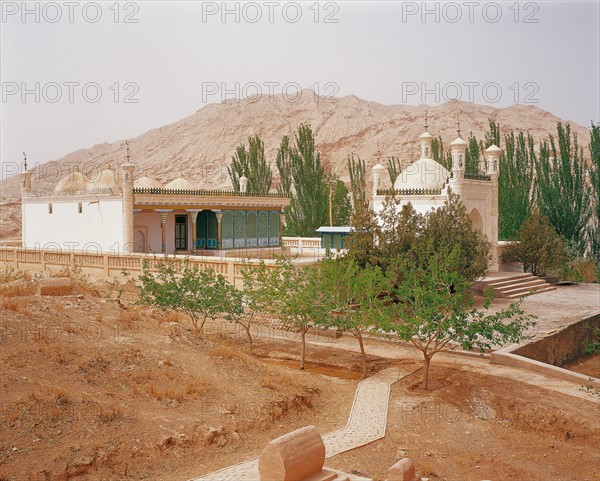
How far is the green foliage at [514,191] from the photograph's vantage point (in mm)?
32969

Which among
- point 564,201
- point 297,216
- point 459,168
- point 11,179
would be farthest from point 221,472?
point 11,179

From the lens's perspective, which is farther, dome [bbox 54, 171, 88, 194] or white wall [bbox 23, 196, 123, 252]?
dome [bbox 54, 171, 88, 194]

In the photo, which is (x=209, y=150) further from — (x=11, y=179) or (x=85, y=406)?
(x=85, y=406)

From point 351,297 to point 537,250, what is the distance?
15.6 metres

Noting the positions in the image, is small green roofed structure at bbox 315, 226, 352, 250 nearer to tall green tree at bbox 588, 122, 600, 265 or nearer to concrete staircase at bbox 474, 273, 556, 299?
concrete staircase at bbox 474, 273, 556, 299

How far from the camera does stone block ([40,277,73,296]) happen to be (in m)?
15.2

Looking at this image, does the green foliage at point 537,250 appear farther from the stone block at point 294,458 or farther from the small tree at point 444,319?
the stone block at point 294,458

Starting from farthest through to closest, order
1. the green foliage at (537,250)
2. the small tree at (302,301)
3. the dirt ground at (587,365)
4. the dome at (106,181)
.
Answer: the dome at (106,181), the green foliage at (537,250), the dirt ground at (587,365), the small tree at (302,301)

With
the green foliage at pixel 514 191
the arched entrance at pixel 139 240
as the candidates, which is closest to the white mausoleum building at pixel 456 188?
the green foliage at pixel 514 191

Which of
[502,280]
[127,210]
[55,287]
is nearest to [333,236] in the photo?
[502,280]

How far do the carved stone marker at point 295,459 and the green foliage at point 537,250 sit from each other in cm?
2211

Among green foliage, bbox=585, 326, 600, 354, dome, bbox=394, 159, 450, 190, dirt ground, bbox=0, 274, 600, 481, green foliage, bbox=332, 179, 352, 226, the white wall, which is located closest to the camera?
dirt ground, bbox=0, 274, 600, 481

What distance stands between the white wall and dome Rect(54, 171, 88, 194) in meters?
0.86

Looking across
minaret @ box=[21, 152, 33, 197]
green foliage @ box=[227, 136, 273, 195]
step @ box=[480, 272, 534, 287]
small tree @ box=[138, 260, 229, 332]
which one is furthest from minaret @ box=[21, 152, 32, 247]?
→ step @ box=[480, 272, 534, 287]
